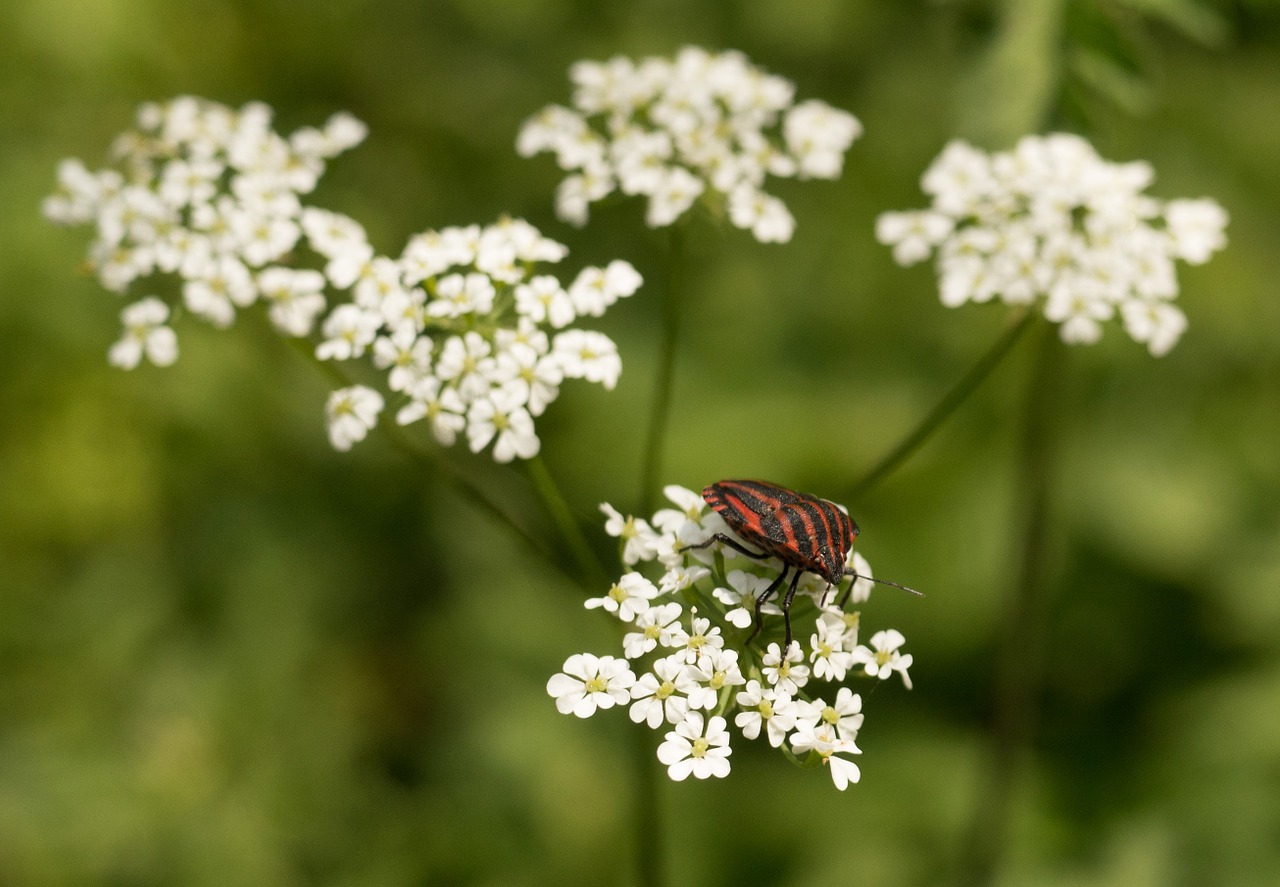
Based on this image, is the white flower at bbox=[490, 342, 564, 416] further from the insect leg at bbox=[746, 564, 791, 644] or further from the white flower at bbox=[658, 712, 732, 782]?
the white flower at bbox=[658, 712, 732, 782]

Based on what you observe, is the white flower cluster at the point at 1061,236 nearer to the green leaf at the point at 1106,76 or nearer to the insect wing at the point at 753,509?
the green leaf at the point at 1106,76

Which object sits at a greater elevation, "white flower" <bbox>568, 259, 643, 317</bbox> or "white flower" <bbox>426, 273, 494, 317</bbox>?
"white flower" <bbox>568, 259, 643, 317</bbox>

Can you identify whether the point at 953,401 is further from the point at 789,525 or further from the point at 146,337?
the point at 146,337

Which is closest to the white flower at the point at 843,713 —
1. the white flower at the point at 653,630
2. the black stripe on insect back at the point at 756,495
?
the white flower at the point at 653,630

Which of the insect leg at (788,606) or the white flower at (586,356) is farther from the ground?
the white flower at (586,356)

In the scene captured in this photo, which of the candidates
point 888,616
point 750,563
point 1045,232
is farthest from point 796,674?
point 888,616

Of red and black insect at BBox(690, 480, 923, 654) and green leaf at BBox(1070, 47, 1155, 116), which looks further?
green leaf at BBox(1070, 47, 1155, 116)

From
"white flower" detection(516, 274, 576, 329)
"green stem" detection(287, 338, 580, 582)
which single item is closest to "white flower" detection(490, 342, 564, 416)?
"white flower" detection(516, 274, 576, 329)
